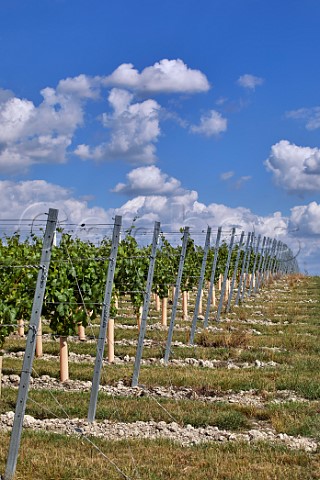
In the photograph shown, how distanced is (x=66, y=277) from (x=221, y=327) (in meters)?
8.24

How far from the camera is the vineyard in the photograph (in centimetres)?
688

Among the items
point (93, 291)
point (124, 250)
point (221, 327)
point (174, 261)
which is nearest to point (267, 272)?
point (174, 261)

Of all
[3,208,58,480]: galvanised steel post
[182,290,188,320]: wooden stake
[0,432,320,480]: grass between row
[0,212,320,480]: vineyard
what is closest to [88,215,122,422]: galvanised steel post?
[0,212,320,480]: vineyard

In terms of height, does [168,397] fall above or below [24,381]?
below

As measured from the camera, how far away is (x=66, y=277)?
12305 millimetres

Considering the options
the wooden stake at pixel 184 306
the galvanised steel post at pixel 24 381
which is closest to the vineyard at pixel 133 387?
the galvanised steel post at pixel 24 381

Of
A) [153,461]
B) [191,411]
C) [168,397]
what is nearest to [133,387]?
[168,397]

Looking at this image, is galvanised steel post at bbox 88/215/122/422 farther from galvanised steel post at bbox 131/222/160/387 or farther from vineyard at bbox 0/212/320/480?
galvanised steel post at bbox 131/222/160/387

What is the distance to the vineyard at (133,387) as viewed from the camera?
6879 mm

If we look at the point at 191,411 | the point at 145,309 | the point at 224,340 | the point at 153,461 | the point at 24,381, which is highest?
the point at 145,309

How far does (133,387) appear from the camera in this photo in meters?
10.9

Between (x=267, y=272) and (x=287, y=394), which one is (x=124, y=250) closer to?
(x=287, y=394)

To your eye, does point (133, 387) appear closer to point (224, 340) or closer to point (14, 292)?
point (14, 292)

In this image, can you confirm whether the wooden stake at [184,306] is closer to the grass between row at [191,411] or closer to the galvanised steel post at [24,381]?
the grass between row at [191,411]
